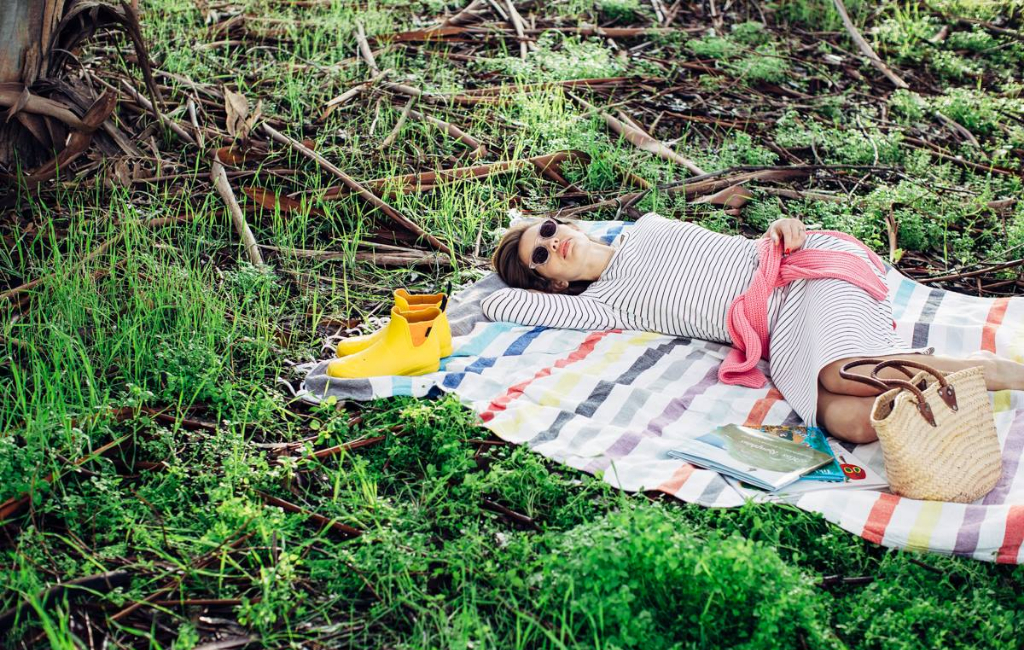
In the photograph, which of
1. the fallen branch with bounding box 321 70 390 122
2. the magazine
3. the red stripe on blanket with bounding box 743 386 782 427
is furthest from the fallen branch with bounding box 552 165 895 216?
the magazine

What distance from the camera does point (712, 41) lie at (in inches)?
296

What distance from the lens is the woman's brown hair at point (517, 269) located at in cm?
461

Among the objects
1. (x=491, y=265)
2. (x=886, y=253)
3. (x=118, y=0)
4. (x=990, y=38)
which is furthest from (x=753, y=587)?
(x=990, y=38)

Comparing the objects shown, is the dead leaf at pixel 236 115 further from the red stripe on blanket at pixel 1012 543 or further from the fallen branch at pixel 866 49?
the fallen branch at pixel 866 49

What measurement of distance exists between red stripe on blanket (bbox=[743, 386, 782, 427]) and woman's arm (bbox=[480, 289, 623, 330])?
0.85 meters

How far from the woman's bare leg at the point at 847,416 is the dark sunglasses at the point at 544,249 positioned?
1.48 metres

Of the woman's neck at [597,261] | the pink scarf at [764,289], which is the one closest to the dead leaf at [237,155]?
the woman's neck at [597,261]

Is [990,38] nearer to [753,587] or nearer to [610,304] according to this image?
[610,304]

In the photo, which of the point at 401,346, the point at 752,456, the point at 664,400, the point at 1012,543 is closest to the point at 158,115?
the point at 401,346

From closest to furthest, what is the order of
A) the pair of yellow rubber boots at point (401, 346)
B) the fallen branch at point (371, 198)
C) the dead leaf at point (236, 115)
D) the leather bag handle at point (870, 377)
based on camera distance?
the leather bag handle at point (870, 377) < the pair of yellow rubber boots at point (401, 346) < the fallen branch at point (371, 198) < the dead leaf at point (236, 115)

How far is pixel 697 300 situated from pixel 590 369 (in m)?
0.63

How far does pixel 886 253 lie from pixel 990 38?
3991mm

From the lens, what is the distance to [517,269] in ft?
15.2

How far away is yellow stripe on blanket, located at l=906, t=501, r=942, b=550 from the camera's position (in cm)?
299
